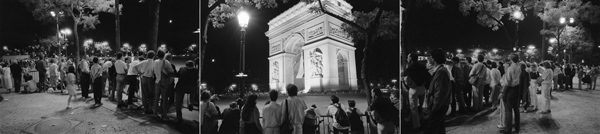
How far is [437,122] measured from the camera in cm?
453

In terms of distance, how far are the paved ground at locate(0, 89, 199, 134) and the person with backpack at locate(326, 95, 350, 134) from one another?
8.63ft

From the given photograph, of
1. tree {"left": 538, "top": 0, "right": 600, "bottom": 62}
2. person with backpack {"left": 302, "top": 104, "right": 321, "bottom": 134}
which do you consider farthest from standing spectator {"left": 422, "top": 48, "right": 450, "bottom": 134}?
tree {"left": 538, "top": 0, "right": 600, "bottom": 62}

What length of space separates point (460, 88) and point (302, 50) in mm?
4166

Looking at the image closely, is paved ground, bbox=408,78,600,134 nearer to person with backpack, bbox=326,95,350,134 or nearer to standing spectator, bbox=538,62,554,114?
standing spectator, bbox=538,62,554,114

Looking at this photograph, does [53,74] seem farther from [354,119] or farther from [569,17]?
[569,17]

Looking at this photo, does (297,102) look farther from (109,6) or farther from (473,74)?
(109,6)

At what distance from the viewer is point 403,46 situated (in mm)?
6707

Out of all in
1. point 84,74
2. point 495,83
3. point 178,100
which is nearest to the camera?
point 178,100

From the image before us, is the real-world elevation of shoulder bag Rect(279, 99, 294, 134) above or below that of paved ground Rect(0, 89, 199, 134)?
above

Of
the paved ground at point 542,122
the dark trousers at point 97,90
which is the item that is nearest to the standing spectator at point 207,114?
the dark trousers at point 97,90

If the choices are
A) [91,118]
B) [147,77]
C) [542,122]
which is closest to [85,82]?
[91,118]

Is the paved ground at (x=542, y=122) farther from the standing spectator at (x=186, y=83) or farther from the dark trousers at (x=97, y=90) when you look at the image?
the dark trousers at (x=97, y=90)

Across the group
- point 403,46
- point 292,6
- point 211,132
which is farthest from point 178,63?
point 403,46

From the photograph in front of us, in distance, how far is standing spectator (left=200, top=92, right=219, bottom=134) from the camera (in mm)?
5117
